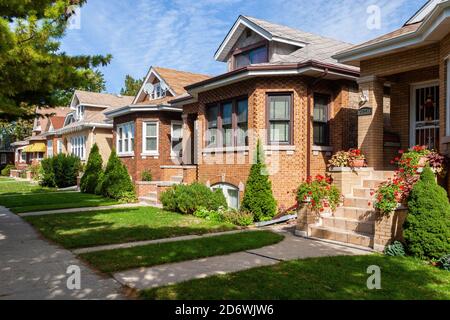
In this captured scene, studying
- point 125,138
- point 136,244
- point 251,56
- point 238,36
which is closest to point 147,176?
point 125,138

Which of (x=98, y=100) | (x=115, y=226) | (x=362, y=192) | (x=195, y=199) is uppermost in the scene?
(x=98, y=100)

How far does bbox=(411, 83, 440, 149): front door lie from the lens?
10.4 m

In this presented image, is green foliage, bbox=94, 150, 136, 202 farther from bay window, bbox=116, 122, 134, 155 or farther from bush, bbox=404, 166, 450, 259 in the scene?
bush, bbox=404, 166, 450, 259

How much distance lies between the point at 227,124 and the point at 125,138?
31.7ft

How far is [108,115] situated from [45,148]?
21821 mm

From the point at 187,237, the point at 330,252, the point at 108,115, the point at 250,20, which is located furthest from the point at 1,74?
the point at 108,115

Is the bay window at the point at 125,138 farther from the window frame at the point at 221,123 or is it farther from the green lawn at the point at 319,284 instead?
the green lawn at the point at 319,284

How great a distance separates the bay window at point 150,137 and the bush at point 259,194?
9190 mm

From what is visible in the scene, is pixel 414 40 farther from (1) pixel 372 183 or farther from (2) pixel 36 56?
(2) pixel 36 56

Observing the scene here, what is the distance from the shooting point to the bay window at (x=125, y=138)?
2073 cm

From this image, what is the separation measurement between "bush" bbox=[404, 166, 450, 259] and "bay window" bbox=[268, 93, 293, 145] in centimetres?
557

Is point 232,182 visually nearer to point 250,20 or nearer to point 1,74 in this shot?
point 250,20

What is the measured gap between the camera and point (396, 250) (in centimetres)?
693

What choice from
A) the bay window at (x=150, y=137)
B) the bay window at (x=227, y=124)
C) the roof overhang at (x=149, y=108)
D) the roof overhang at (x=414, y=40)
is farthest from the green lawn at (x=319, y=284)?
the bay window at (x=150, y=137)
